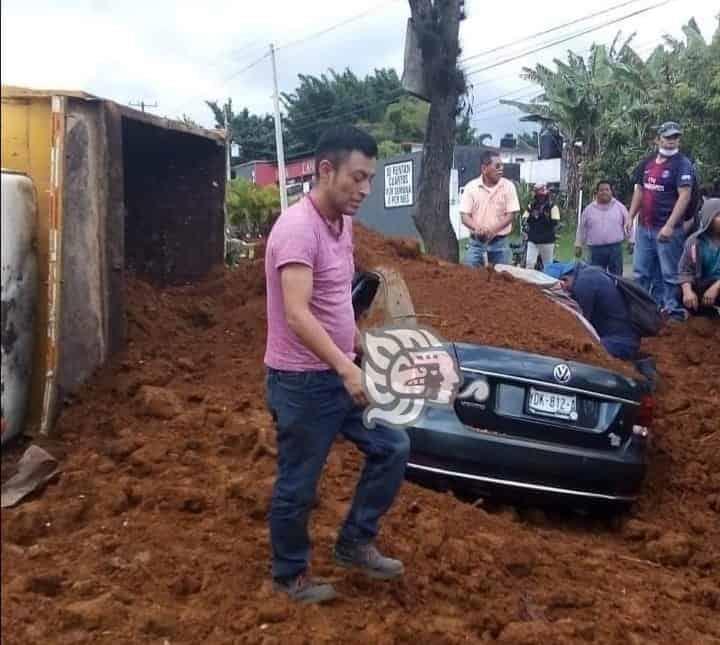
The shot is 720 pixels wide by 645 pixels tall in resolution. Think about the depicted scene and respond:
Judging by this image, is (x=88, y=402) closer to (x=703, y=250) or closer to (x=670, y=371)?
(x=670, y=371)

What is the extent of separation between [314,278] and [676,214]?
21.3ft

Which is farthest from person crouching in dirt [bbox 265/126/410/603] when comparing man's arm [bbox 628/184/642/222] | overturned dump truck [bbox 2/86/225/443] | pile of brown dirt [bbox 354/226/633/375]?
man's arm [bbox 628/184/642/222]

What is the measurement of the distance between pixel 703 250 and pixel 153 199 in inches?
182

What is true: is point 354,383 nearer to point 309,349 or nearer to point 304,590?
point 309,349

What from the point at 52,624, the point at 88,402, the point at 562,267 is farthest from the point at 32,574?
the point at 562,267

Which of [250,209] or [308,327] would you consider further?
[250,209]

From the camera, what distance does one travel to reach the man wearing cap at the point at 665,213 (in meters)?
8.97

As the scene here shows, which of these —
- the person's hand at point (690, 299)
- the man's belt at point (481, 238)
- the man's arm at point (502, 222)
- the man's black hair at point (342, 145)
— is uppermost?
the man's arm at point (502, 222)

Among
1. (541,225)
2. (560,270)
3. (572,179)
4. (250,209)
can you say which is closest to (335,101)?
(572,179)

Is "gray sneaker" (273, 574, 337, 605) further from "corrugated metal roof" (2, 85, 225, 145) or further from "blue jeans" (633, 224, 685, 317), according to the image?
"blue jeans" (633, 224, 685, 317)

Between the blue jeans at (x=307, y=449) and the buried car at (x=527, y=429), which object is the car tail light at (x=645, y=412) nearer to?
the buried car at (x=527, y=429)

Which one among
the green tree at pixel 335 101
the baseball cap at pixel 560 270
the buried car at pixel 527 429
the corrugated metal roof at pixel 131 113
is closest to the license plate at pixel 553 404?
the buried car at pixel 527 429

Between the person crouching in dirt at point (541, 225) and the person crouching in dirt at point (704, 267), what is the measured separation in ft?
14.1

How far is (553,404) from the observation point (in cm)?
496
